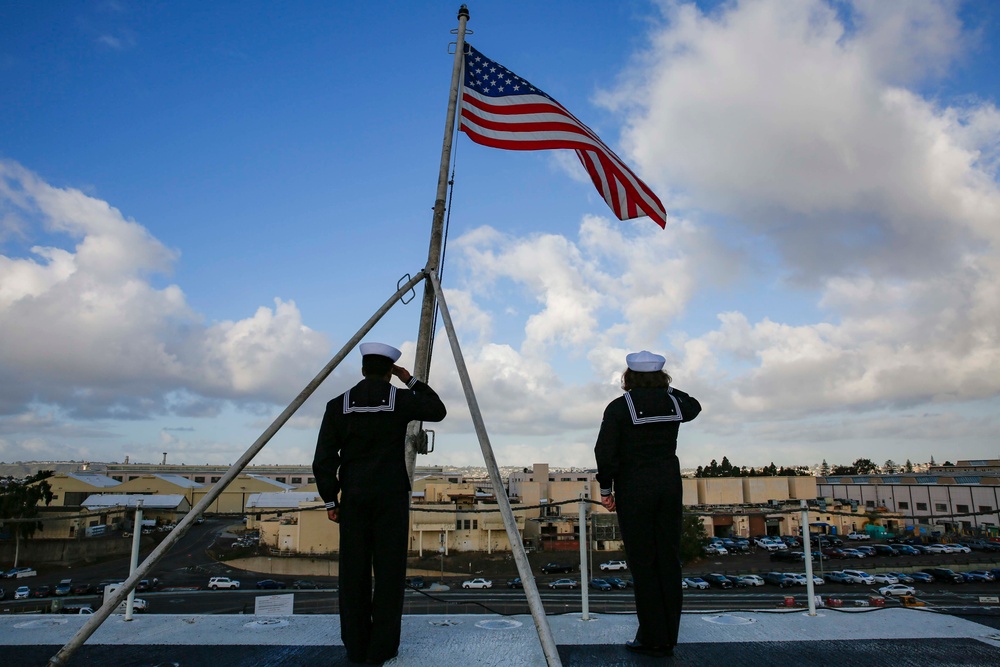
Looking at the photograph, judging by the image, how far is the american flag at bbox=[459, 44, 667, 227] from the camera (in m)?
6.25

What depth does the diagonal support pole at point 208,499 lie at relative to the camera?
3.31 meters

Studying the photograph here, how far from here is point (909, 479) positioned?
81.8 meters

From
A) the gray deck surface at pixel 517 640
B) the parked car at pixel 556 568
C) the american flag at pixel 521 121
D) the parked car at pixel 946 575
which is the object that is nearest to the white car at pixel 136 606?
the gray deck surface at pixel 517 640

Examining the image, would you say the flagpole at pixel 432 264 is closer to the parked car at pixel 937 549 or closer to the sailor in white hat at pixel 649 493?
the sailor in white hat at pixel 649 493

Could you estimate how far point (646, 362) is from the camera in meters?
4.02

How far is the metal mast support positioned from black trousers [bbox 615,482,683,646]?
609mm

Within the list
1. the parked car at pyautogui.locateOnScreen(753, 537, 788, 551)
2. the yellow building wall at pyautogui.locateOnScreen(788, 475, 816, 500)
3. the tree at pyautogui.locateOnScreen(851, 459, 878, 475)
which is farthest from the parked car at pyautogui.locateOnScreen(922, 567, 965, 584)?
the tree at pyautogui.locateOnScreen(851, 459, 878, 475)

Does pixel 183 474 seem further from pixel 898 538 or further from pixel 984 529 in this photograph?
pixel 984 529

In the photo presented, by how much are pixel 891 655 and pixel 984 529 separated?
79215 mm

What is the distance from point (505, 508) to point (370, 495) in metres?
0.82

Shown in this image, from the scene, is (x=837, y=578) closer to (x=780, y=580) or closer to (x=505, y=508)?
(x=780, y=580)

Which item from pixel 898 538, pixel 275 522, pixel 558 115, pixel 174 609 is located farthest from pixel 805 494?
pixel 558 115

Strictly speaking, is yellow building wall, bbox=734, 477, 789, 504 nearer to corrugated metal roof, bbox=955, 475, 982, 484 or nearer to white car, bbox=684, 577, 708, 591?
corrugated metal roof, bbox=955, 475, 982, 484

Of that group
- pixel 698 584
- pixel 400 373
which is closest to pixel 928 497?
pixel 698 584
